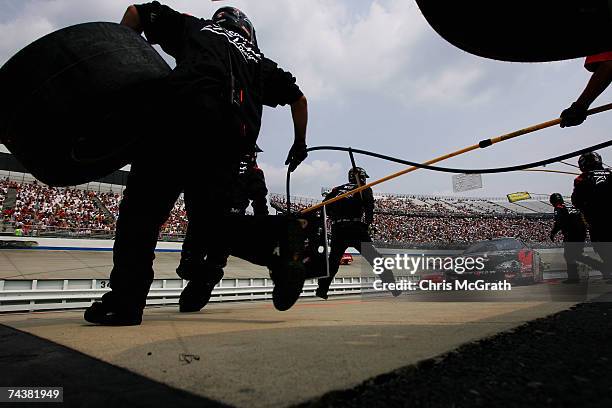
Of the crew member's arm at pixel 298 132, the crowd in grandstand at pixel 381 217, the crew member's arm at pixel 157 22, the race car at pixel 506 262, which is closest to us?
the crew member's arm at pixel 157 22

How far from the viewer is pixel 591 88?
2078 mm

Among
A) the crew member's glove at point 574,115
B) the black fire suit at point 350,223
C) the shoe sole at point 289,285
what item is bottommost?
the shoe sole at point 289,285

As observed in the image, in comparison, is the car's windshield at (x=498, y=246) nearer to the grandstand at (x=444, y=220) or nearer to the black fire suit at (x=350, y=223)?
the black fire suit at (x=350, y=223)

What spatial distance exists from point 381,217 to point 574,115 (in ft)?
114

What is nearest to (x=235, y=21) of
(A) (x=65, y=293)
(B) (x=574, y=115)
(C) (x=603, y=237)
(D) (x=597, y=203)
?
(B) (x=574, y=115)

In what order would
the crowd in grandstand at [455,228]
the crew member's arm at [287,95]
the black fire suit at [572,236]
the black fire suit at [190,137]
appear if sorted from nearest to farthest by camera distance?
1. the black fire suit at [190,137]
2. the crew member's arm at [287,95]
3. the black fire suit at [572,236]
4. the crowd in grandstand at [455,228]

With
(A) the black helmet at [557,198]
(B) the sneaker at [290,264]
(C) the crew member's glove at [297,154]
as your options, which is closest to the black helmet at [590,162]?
(A) the black helmet at [557,198]

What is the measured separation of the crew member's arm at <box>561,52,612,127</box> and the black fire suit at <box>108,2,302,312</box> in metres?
1.81

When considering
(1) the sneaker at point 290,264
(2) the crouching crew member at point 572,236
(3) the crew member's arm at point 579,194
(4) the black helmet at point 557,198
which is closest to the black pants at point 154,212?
(1) the sneaker at point 290,264

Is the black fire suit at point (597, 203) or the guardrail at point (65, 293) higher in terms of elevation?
the black fire suit at point (597, 203)

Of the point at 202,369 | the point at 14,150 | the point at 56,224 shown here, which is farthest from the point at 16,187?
the point at 202,369

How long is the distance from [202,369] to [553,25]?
6.02 feet

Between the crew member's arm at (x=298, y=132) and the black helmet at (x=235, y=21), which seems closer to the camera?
the black helmet at (x=235, y=21)

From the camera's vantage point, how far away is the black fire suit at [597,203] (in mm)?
3982
